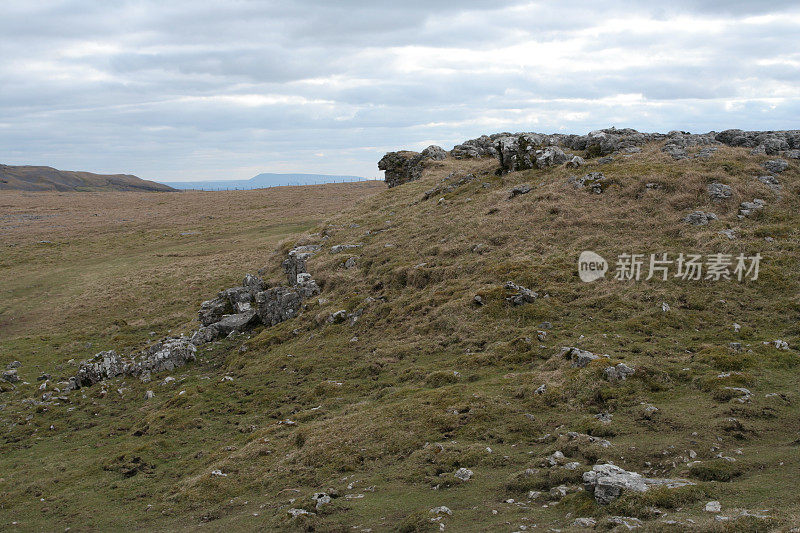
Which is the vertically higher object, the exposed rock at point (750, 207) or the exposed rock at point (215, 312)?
the exposed rock at point (750, 207)

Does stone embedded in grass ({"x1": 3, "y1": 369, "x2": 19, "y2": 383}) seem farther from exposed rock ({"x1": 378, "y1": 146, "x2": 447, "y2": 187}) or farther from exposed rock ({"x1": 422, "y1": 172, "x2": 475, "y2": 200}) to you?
exposed rock ({"x1": 378, "y1": 146, "x2": 447, "y2": 187})

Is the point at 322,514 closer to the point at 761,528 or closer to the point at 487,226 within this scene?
the point at 761,528

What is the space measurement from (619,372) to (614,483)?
846cm

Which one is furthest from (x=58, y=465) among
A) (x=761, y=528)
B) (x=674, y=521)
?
(x=761, y=528)

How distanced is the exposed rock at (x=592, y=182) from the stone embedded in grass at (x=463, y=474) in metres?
29.2

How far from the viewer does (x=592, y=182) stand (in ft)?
132

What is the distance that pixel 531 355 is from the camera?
78.3 ft

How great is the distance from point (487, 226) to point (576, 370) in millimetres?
20954

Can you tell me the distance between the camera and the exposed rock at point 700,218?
32062 mm

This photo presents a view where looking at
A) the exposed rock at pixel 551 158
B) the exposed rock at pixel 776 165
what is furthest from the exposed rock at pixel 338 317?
the exposed rock at pixel 776 165

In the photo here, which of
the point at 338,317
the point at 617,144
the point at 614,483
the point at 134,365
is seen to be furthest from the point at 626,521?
the point at 617,144

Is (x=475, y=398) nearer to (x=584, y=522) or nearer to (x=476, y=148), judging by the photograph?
(x=584, y=522)

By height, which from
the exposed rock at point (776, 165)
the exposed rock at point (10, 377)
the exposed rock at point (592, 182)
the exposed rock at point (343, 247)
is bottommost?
the exposed rock at point (10, 377)

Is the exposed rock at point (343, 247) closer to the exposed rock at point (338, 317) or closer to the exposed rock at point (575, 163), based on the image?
the exposed rock at point (338, 317)
